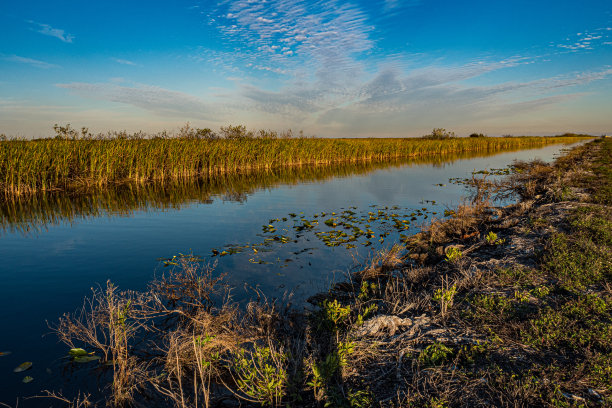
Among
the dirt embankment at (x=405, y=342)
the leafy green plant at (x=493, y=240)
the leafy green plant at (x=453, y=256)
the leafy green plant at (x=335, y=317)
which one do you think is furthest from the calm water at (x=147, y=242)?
the leafy green plant at (x=493, y=240)

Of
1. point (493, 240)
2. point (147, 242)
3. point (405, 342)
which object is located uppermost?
point (493, 240)

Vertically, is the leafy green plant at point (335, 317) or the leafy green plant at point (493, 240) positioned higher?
the leafy green plant at point (493, 240)

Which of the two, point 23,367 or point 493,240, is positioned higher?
point 493,240

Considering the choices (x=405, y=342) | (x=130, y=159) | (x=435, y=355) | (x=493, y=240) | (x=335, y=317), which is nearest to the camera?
(x=435, y=355)

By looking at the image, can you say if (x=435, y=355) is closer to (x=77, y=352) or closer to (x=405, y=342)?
(x=405, y=342)

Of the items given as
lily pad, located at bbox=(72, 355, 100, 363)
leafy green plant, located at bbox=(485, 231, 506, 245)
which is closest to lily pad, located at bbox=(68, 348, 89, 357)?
lily pad, located at bbox=(72, 355, 100, 363)

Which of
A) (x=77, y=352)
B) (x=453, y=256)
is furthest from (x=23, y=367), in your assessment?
(x=453, y=256)

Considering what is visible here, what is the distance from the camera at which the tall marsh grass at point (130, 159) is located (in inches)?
647

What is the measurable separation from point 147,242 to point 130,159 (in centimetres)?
1403

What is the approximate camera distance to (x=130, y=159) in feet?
69.8

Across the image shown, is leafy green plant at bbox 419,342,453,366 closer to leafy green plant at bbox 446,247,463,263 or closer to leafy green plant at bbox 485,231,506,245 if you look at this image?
leafy green plant at bbox 446,247,463,263

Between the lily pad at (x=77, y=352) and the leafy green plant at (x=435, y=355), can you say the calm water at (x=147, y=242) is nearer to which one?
the lily pad at (x=77, y=352)

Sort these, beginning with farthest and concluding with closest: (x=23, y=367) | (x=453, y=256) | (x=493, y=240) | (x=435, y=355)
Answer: (x=493, y=240)
(x=453, y=256)
(x=23, y=367)
(x=435, y=355)

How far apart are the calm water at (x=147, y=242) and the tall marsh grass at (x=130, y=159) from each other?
77.8 inches
